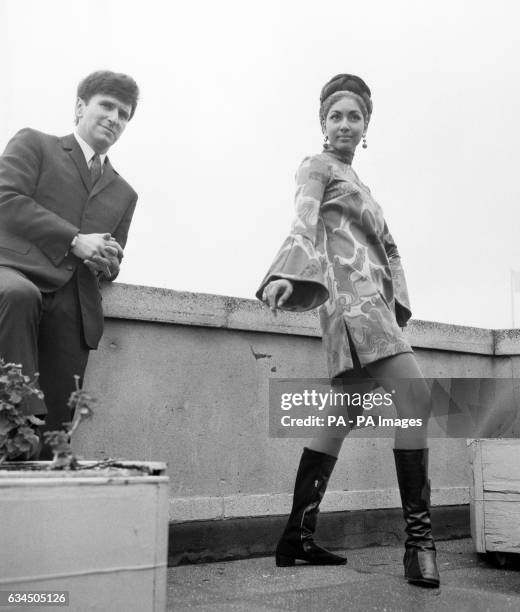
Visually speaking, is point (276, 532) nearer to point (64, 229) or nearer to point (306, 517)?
point (306, 517)

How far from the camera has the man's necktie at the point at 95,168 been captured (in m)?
2.90

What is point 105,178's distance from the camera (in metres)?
2.93

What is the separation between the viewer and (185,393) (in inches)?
130

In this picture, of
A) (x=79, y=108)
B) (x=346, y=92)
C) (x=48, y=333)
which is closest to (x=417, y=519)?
(x=48, y=333)

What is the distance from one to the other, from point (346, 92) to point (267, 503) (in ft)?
6.01

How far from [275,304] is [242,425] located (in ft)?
2.67

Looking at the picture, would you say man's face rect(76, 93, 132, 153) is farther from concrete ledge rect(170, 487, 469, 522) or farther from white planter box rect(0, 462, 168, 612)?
white planter box rect(0, 462, 168, 612)

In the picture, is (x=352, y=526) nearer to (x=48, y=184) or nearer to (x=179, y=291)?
(x=179, y=291)

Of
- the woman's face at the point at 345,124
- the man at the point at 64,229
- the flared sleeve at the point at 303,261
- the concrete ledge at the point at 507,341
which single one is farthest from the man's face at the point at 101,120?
the concrete ledge at the point at 507,341

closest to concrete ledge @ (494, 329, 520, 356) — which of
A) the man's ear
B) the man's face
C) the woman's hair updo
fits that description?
the woman's hair updo

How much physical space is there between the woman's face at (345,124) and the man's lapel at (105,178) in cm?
96

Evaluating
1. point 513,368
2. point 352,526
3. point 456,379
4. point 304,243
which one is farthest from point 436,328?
point 304,243

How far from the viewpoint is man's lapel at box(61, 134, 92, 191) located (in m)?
2.85
